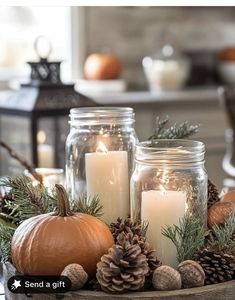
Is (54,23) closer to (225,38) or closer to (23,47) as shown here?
(23,47)

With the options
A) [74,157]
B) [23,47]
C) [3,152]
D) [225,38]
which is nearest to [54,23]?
[23,47]

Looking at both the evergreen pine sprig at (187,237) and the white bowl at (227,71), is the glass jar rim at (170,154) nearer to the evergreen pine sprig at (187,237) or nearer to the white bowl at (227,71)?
the evergreen pine sprig at (187,237)

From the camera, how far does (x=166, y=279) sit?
3.44 feet

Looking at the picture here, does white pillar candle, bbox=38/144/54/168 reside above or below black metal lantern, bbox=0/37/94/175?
below

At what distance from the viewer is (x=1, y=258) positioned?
1.18 metres

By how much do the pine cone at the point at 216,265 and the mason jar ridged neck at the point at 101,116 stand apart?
34cm

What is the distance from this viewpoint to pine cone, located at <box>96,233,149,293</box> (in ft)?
3.35

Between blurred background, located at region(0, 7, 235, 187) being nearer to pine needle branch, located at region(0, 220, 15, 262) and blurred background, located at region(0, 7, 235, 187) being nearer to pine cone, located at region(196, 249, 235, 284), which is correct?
pine needle branch, located at region(0, 220, 15, 262)

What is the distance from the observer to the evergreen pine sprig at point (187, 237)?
43.9 inches

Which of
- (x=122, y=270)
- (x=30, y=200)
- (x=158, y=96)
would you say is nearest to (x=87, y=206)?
(x=30, y=200)

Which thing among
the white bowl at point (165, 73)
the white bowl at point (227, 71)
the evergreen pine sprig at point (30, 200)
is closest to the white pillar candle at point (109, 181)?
Answer: the evergreen pine sprig at point (30, 200)

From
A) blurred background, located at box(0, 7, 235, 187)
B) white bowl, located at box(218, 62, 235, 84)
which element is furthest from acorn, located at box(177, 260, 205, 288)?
white bowl, located at box(218, 62, 235, 84)

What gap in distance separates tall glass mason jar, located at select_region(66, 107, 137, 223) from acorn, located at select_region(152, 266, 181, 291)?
241 mm

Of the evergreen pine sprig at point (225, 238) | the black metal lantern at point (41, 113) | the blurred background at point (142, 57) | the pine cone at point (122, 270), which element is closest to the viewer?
the pine cone at point (122, 270)
